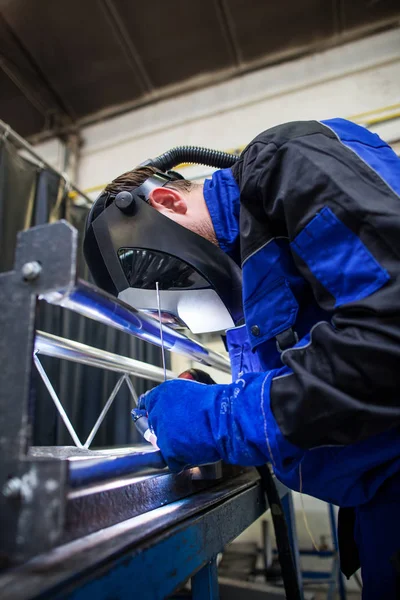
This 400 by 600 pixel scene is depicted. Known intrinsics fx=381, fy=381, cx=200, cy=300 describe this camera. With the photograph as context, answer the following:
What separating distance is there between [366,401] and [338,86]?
9.91ft

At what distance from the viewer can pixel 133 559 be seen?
0.48 meters

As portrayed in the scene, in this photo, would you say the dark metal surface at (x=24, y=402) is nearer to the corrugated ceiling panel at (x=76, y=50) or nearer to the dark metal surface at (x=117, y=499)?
the dark metal surface at (x=117, y=499)

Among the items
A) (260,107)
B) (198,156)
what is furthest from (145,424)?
(260,107)

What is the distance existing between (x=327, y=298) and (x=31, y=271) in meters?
0.48

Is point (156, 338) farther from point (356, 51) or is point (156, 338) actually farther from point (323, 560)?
point (356, 51)

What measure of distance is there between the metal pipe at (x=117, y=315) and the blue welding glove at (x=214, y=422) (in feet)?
0.63

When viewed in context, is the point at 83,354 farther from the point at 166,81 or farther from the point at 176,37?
the point at 166,81

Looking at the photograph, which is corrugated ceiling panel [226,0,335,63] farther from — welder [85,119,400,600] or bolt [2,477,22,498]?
bolt [2,477,22,498]

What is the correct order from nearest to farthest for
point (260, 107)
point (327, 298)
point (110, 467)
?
point (110, 467) < point (327, 298) < point (260, 107)

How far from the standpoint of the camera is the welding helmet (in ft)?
3.12

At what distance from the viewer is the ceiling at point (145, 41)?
2627 mm

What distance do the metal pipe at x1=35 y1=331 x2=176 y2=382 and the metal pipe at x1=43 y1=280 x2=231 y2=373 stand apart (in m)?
0.25

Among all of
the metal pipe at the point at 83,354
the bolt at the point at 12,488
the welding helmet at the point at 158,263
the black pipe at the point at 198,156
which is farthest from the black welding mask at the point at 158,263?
the bolt at the point at 12,488

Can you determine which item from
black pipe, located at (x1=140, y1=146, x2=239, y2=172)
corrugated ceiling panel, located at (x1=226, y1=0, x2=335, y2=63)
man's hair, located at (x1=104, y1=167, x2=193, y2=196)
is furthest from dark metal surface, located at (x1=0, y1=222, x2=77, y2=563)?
corrugated ceiling panel, located at (x1=226, y1=0, x2=335, y2=63)
